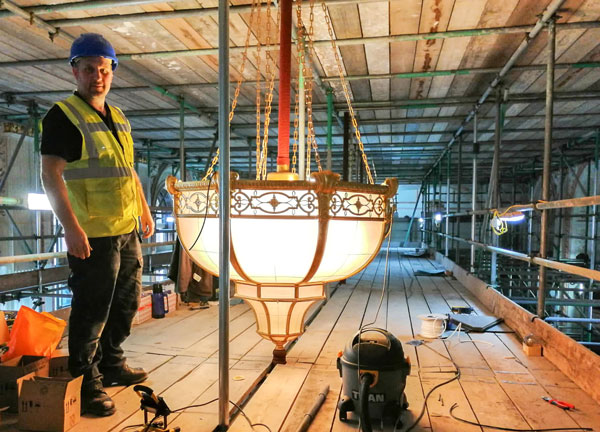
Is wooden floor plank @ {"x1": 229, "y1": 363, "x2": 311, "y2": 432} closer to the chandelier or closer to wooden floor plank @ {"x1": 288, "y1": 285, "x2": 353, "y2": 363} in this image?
wooden floor plank @ {"x1": 288, "y1": 285, "x2": 353, "y2": 363}

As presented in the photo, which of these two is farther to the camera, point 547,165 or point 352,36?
point 352,36

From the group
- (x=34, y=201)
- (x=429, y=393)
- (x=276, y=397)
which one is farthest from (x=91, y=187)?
(x=34, y=201)

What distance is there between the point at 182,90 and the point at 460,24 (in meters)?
2.77

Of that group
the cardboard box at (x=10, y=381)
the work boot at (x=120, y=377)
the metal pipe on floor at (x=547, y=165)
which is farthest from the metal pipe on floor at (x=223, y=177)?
the metal pipe on floor at (x=547, y=165)

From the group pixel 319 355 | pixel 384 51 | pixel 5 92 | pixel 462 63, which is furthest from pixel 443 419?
pixel 5 92

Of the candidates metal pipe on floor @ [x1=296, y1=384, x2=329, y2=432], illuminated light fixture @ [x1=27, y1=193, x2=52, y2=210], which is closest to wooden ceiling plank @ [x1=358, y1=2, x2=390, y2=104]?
metal pipe on floor @ [x1=296, y1=384, x2=329, y2=432]

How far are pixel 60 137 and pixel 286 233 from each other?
113 centimetres

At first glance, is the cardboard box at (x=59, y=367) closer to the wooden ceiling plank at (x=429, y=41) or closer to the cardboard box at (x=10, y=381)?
the cardboard box at (x=10, y=381)

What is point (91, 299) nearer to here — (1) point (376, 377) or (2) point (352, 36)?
(1) point (376, 377)

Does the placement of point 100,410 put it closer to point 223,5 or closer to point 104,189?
point 104,189

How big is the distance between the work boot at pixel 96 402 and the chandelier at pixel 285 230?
95 cm

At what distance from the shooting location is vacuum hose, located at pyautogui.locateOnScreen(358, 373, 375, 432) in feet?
4.79

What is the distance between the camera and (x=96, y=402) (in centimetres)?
170

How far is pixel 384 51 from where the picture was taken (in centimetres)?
340
